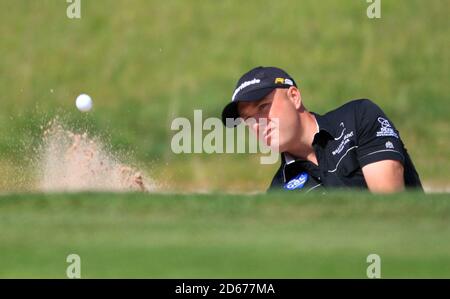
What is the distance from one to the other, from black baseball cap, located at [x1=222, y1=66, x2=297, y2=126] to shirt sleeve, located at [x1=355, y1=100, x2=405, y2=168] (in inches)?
18.1

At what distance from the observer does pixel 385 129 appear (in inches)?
238

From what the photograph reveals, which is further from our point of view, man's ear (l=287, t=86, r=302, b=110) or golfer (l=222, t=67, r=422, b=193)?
man's ear (l=287, t=86, r=302, b=110)

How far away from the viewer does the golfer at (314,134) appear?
19.7 feet

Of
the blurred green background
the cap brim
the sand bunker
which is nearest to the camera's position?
the cap brim

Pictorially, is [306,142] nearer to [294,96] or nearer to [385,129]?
[294,96]

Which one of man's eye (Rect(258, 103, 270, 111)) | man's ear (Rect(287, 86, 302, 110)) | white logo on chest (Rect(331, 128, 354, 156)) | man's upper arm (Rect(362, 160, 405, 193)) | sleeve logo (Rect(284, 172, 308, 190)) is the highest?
man's ear (Rect(287, 86, 302, 110))

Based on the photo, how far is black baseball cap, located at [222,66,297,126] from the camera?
6.12 m

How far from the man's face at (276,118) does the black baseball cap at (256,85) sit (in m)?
0.03

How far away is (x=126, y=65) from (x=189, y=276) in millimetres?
14063

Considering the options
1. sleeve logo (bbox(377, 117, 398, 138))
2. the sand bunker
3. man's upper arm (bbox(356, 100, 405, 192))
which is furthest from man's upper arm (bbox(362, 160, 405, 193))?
the sand bunker

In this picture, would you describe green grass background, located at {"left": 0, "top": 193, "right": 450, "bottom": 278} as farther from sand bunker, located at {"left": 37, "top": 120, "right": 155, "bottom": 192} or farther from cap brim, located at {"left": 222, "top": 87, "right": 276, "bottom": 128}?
sand bunker, located at {"left": 37, "top": 120, "right": 155, "bottom": 192}

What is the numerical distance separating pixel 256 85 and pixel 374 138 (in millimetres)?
726

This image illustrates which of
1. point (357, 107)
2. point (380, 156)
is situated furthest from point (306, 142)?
point (380, 156)

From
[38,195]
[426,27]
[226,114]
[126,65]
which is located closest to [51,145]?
[226,114]
